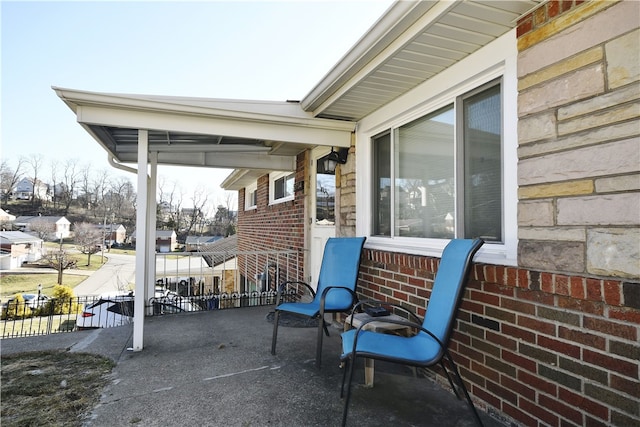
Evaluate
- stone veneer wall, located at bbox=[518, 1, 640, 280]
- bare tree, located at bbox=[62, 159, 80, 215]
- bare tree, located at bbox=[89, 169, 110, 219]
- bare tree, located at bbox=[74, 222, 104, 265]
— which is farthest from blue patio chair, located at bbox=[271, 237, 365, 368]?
bare tree, located at bbox=[62, 159, 80, 215]

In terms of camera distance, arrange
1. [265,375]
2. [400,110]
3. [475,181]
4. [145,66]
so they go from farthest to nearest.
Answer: [145,66], [400,110], [265,375], [475,181]

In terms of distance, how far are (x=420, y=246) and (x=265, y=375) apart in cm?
169

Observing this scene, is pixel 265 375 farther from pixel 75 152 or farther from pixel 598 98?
pixel 75 152

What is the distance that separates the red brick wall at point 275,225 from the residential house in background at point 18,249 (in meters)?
11.9

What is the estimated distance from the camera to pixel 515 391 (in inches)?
77.0

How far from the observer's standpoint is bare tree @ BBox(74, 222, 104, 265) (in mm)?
23828

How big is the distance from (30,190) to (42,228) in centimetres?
410

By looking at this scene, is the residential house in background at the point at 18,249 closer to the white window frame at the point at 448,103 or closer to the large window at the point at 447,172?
the white window frame at the point at 448,103

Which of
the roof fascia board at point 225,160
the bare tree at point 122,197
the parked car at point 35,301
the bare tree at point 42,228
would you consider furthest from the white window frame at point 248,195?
the bare tree at point 122,197

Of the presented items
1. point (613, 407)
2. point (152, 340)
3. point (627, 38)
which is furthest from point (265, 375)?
point (627, 38)

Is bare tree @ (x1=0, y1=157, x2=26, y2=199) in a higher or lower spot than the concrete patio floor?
higher

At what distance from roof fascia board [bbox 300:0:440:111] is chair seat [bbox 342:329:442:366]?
6.36 feet

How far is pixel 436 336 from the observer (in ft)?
→ 6.68

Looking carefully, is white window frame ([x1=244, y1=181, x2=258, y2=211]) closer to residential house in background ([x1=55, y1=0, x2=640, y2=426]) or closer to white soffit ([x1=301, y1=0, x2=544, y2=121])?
residential house in background ([x1=55, y1=0, x2=640, y2=426])
